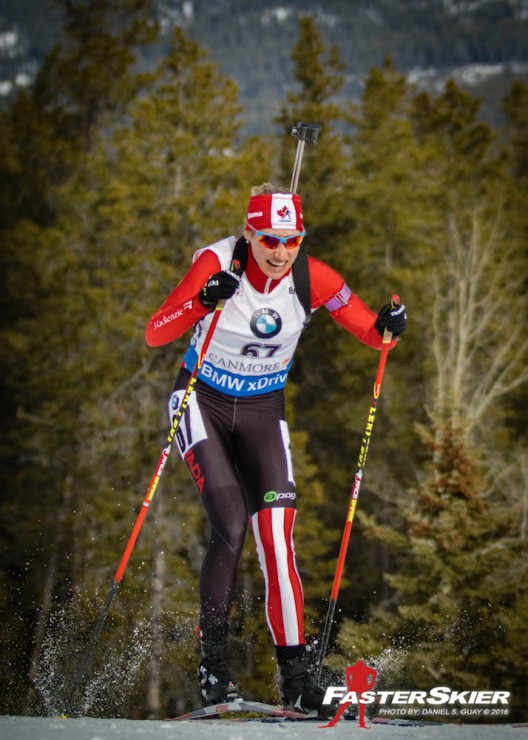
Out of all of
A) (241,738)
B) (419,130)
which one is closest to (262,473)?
(241,738)

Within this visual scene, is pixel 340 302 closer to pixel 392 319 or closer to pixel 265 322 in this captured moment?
pixel 392 319

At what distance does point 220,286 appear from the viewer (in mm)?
5859

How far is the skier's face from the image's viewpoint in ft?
19.6

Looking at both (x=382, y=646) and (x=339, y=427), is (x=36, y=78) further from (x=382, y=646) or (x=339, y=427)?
(x=382, y=646)

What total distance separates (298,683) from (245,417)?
1.56 meters

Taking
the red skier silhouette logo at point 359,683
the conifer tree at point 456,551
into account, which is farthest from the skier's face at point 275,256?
the conifer tree at point 456,551

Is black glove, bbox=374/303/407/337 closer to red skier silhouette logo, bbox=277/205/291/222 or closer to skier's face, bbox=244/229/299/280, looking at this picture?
skier's face, bbox=244/229/299/280

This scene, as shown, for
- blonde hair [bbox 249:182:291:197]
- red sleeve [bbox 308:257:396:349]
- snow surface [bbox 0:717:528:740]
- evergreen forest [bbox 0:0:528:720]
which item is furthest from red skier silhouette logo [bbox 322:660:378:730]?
evergreen forest [bbox 0:0:528:720]

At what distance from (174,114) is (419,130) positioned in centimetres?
1812

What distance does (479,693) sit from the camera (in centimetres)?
614

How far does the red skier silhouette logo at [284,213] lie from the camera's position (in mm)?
6004

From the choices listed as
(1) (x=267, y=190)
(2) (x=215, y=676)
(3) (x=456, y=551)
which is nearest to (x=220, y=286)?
(1) (x=267, y=190)

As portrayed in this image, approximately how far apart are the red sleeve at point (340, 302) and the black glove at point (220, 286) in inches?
23.5

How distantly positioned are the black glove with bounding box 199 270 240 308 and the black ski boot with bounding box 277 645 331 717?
79.8 inches
